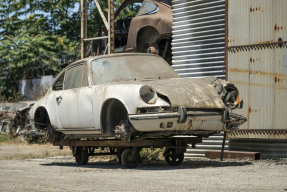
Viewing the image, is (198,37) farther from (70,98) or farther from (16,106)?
(16,106)

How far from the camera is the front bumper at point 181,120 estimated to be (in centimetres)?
701

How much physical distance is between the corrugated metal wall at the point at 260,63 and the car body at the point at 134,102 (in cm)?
129

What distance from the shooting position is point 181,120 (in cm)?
707

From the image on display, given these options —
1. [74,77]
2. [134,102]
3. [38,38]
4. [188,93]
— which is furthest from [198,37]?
[38,38]

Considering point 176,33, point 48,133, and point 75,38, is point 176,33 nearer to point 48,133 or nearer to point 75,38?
point 48,133

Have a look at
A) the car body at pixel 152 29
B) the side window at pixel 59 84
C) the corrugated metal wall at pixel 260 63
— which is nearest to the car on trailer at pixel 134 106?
the side window at pixel 59 84

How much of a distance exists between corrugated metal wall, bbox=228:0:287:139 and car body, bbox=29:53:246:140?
1289mm

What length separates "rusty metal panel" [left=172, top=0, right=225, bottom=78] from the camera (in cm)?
1059

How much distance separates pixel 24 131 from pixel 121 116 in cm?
930

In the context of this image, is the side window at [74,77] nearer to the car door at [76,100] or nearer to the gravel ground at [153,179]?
the car door at [76,100]

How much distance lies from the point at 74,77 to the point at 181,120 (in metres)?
2.64

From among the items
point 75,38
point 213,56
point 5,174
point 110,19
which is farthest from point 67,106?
point 75,38

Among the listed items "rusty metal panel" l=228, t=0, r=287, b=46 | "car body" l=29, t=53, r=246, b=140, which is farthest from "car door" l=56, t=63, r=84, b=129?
"rusty metal panel" l=228, t=0, r=287, b=46

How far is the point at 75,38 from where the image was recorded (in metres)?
36.1
